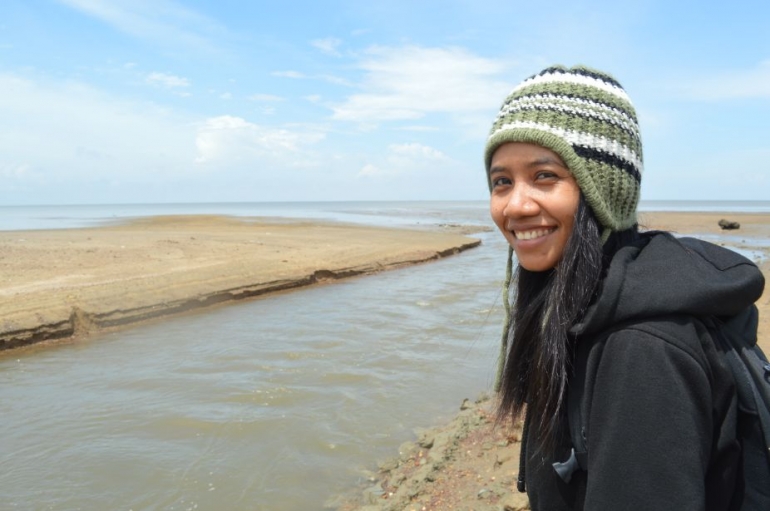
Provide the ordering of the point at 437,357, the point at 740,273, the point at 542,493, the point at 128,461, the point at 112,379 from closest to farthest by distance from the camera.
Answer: the point at 740,273
the point at 542,493
the point at 128,461
the point at 112,379
the point at 437,357

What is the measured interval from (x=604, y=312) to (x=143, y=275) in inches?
467

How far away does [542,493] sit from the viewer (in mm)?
1532

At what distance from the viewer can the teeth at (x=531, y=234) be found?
4.94 ft

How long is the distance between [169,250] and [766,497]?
1644cm

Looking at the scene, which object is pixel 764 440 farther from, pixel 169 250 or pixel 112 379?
pixel 169 250

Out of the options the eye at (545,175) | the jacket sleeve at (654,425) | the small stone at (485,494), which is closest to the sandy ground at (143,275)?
the small stone at (485,494)

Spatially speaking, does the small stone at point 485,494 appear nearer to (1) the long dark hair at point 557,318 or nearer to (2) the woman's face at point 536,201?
(1) the long dark hair at point 557,318

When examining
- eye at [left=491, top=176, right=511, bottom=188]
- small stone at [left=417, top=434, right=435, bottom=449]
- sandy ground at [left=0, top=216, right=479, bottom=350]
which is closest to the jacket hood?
eye at [left=491, top=176, right=511, bottom=188]

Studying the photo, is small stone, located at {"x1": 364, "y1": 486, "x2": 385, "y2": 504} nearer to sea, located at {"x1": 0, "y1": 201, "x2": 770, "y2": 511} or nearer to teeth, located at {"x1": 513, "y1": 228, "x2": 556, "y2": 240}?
sea, located at {"x1": 0, "y1": 201, "x2": 770, "y2": 511}

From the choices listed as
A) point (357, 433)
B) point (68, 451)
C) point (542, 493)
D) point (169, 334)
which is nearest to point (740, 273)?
point (542, 493)

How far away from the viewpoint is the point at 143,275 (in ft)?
38.0

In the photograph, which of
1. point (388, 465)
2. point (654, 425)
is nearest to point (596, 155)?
point (654, 425)

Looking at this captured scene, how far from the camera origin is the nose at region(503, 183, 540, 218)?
1.48 meters

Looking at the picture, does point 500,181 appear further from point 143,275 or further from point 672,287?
point 143,275
